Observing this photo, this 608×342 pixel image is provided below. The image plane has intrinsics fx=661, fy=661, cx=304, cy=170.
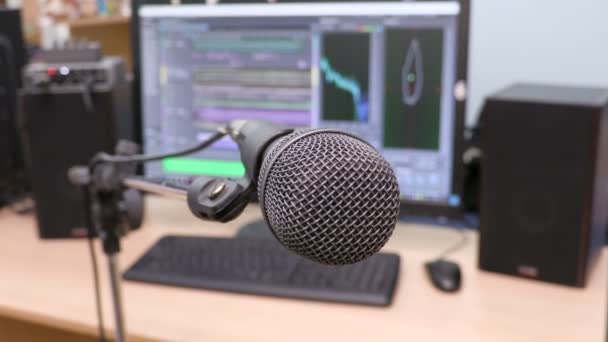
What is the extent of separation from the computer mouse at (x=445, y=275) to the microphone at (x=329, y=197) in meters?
0.53

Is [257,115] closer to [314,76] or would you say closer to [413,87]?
[314,76]

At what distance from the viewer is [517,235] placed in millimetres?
1002

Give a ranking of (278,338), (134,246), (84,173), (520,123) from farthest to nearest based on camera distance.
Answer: (134,246) < (520,123) < (278,338) < (84,173)

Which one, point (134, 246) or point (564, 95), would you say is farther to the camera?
point (134, 246)

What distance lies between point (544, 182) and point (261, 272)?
44 centimetres

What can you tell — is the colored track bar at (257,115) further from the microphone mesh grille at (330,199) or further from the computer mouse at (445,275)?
the microphone mesh grille at (330,199)

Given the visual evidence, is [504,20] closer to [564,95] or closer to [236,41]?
[564,95]

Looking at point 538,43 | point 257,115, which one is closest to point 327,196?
point 257,115

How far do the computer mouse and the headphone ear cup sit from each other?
459mm

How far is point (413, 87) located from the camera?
1083mm

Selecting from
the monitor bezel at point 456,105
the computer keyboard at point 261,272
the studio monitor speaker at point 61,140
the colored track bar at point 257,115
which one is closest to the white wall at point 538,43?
the monitor bezel at point 456,105

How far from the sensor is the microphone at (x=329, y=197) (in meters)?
0.44

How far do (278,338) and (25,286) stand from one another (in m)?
0.42

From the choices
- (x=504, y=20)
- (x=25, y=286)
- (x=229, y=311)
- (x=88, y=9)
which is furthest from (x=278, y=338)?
(x=88, y=9)
